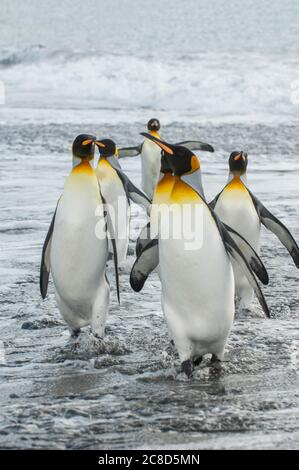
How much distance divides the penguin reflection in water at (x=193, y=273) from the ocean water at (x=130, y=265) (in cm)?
21

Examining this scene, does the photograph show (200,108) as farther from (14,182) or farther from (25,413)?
(25,413)

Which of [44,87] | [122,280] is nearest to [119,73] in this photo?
[44,87]

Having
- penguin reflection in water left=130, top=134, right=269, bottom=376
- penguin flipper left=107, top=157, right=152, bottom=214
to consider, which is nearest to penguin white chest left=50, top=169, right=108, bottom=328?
penguin reflection in water left=130, top=134, right=269, bottom=376

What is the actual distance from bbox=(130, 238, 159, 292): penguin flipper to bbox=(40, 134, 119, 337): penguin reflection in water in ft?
0.81

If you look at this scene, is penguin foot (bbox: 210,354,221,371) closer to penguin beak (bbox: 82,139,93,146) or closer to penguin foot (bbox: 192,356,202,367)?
penguin foot (bbox: 192,356,202,367)

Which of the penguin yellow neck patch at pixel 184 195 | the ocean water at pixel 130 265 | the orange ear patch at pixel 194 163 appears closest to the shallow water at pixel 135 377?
the ocean water at pixel 130 265

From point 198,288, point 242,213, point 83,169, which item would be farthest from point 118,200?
point 198,288

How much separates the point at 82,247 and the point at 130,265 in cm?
204

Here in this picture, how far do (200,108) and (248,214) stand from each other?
14640mm

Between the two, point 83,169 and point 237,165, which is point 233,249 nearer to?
point 83,169

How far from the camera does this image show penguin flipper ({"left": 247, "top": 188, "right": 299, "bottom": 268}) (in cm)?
506

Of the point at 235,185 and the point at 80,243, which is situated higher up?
the point at 235,185

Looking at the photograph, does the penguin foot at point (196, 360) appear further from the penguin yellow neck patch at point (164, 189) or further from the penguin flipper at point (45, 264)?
the penguin yellow neck patch at point (164, 189)

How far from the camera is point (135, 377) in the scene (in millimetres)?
4148
